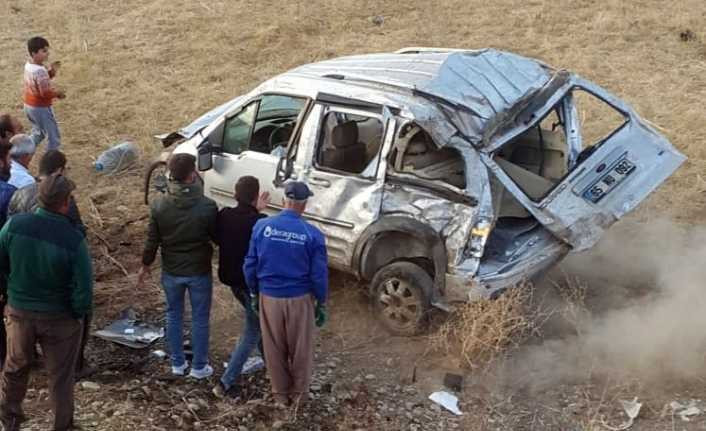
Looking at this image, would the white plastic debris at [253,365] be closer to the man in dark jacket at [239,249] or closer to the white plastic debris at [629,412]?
the man in dark jacket at [239,249]

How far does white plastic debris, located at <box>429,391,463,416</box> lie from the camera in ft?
20.6

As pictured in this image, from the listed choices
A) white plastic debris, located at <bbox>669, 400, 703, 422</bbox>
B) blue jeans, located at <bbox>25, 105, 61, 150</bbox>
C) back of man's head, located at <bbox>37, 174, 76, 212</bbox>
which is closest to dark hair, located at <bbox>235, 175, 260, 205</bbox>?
back of man's head, located at <bbox>37, 174, 76, 212</bbox>

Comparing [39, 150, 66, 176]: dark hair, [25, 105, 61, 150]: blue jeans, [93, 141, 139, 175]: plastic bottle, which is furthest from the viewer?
[93, 141, 139, 175]: plastic bottle

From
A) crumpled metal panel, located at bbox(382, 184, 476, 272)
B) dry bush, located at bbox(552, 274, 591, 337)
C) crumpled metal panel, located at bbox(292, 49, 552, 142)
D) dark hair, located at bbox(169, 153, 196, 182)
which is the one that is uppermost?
crumpled metal panel, located at bbox(292, 49, 552, 142)

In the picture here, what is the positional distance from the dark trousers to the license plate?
404 cm

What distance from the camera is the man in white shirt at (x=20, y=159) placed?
641 cm

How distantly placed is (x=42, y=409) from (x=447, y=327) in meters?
3.00

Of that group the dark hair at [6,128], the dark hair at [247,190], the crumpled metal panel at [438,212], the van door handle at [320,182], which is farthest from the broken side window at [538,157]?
the dark hair at [6,128]

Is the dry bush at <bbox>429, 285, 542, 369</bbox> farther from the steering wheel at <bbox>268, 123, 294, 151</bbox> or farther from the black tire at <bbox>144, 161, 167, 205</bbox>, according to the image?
the black tire at <bbox>144, 161, 167, 205</bbox>

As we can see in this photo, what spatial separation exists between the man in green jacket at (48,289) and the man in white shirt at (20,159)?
3.96ft

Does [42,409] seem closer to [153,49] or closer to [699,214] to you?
[699,214]

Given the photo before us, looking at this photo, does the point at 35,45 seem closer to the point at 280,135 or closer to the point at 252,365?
the point at 280,135

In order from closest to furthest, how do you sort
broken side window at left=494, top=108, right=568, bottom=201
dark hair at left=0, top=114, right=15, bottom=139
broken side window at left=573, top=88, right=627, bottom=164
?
dark hair at left=0, top=114, right=15, bottom=139, broken side window at left=494, top=108, right=568, bottom=201, broken side window at left=573, top=88, right=627, bottom=164

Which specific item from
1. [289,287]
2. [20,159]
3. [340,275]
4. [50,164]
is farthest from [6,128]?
[340,275]
